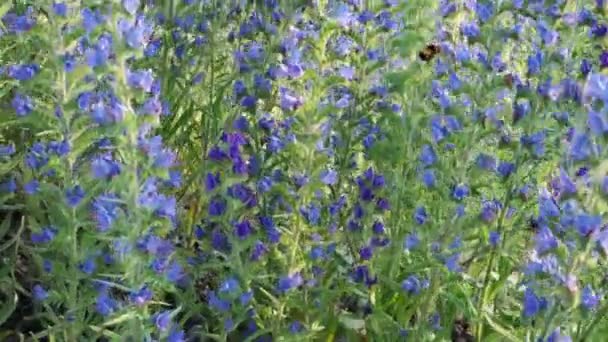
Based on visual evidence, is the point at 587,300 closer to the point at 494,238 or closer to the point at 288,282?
the point at 494,238

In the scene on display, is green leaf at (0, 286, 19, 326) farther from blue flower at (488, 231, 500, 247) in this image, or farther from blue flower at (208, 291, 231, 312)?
blue flower at (488, 231, 500, 247)

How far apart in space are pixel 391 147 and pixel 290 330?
27.6 inches

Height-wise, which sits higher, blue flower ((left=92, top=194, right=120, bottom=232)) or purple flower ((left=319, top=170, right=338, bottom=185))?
purple flower ((left=319, top=170, right=338, bottom=185))

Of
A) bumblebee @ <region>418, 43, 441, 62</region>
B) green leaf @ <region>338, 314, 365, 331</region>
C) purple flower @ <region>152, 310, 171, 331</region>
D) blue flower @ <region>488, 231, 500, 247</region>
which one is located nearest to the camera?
purple flower @ <region>152, 310, 171, 331</region>

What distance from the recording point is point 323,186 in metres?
3.10

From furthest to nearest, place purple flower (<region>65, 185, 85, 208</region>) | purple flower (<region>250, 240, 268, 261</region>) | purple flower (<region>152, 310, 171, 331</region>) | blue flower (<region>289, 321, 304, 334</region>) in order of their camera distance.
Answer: blue flower (<region>289, 321, 304, 334</region>) < purple flower (<region>250, 240, 268, 261</region>) < purple flower (<region>65, 185, 85, 208</region>) < purple flower (<region>152, 310, 171, 331</region>)

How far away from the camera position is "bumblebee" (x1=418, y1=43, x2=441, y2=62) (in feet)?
12.5

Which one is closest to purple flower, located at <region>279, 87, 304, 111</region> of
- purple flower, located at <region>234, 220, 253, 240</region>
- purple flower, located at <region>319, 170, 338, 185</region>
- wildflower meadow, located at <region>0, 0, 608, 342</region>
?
wildflower meadow, located at <region>0, 0, 608, 342</region>

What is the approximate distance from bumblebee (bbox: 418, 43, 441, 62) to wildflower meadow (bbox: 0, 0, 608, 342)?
0.04ft

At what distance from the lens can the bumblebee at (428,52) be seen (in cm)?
382

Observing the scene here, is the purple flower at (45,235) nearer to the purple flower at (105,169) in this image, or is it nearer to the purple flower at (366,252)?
the purple flower at (105,169)

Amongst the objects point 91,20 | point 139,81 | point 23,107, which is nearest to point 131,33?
point 139,81

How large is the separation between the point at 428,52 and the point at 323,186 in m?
1.00

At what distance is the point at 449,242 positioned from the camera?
3.31m
